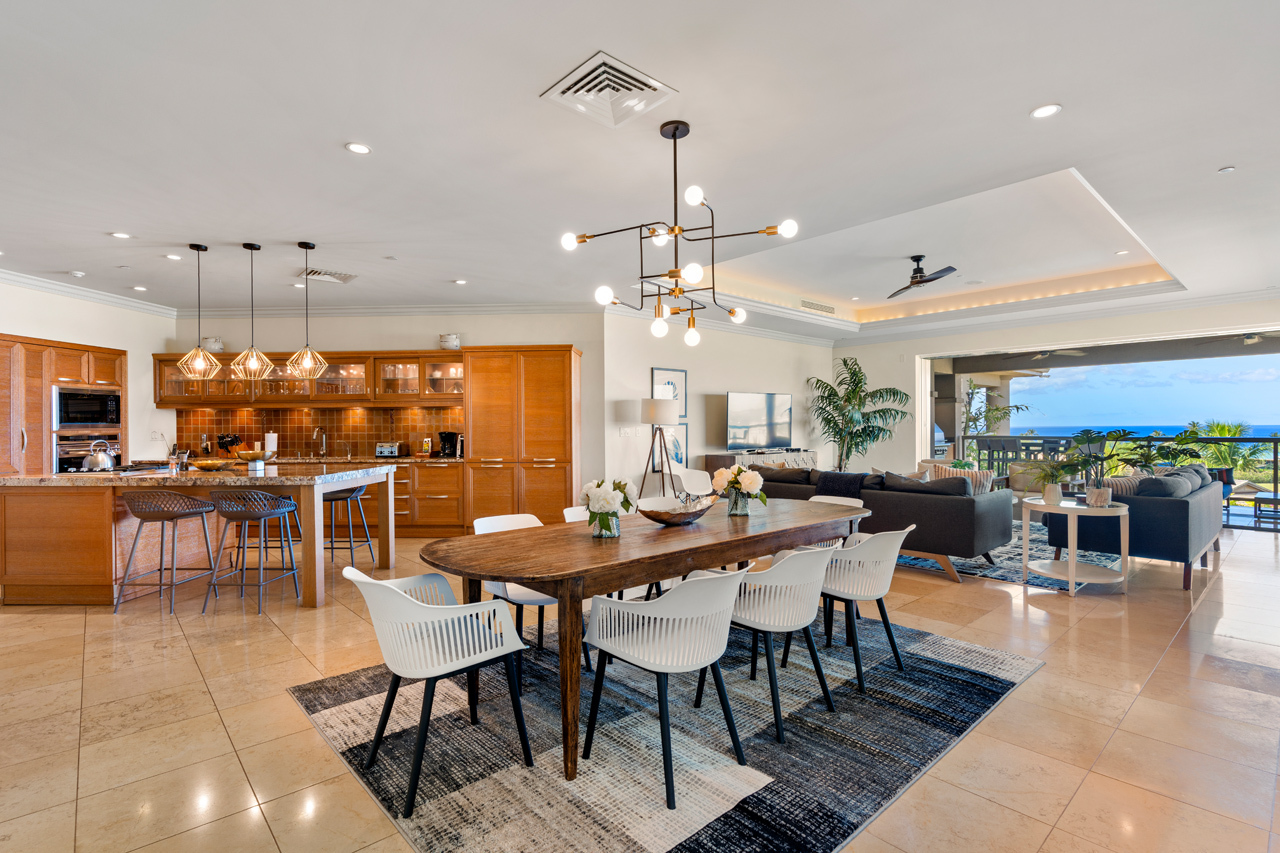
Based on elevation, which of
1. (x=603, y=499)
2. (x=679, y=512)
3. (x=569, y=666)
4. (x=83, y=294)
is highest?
(x=83, y=294)

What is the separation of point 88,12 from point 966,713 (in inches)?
163

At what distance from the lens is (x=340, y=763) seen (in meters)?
2.38

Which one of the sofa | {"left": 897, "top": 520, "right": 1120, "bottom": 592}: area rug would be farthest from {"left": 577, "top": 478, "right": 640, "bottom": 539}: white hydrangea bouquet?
{"left": 897, "top": 520, "right": 1120, "bottom": 592}: area rug

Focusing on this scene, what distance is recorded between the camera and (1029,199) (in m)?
4.68

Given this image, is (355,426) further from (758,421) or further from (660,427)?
(758,421)

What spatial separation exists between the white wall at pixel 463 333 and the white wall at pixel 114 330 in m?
0.36

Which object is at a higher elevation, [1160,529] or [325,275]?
[325,275]

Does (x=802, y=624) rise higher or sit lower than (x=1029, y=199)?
lower

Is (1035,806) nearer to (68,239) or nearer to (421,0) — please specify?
(421,0)

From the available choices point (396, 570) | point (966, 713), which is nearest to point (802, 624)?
point (966, 713)

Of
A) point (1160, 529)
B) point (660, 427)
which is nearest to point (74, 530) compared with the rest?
point (660, 427)

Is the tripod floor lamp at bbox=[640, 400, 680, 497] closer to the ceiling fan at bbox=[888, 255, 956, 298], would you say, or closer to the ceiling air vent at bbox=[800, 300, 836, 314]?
the ceiling air vent at bbox=[800, 300, 836, 314]

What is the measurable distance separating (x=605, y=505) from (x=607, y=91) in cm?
172

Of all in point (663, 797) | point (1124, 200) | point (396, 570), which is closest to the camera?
point (663, 797)
